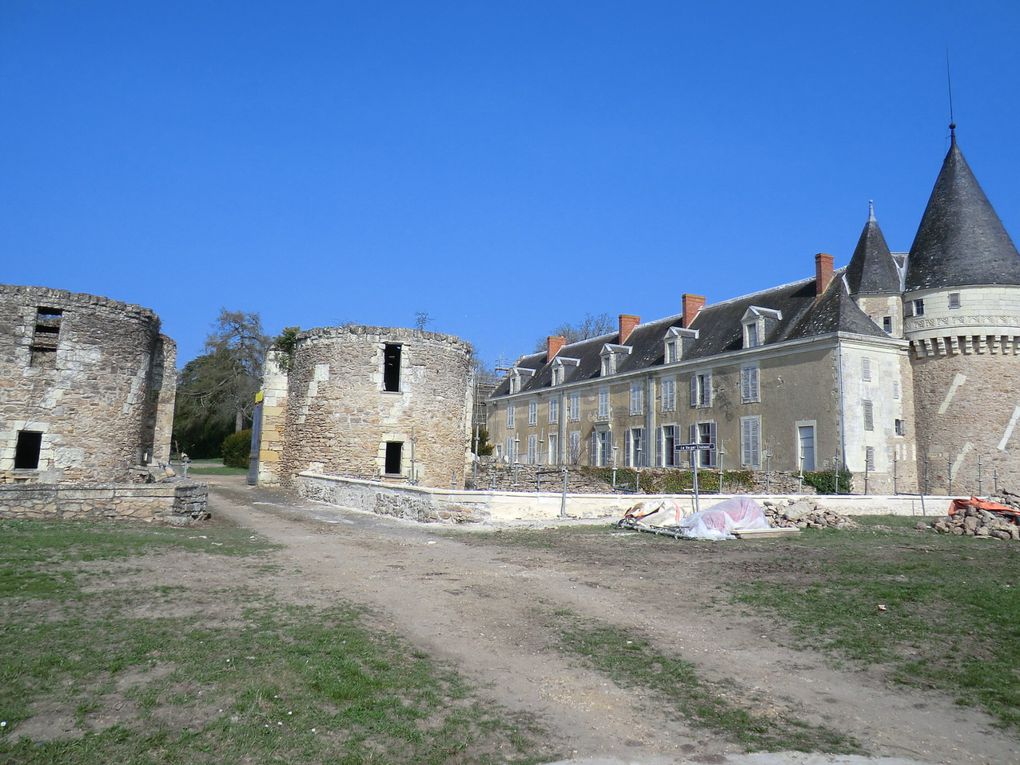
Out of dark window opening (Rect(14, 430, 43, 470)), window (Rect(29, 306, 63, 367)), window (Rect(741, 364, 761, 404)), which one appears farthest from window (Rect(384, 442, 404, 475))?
window (Rect(741, 364, 761, 404))

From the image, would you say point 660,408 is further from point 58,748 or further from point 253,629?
point 58,748

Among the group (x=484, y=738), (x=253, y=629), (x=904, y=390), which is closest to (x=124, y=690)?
(x=253, y=629)

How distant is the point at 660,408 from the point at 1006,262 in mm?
14608

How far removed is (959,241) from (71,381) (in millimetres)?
29661

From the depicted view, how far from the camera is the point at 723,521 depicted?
43.0 ft

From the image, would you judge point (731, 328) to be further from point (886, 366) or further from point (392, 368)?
point (392, 368)

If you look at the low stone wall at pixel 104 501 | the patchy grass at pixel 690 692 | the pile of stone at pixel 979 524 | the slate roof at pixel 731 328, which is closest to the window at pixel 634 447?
the slate roof at pixel 731 328

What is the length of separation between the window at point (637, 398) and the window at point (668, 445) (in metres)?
1.93

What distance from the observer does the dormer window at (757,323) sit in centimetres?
2841

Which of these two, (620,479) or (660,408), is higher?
(660,408)

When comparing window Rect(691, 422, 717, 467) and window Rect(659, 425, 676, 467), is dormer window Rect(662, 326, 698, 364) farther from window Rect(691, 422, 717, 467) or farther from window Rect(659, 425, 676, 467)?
window Rect(691, 422, 717, 467)

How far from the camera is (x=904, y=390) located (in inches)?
1052

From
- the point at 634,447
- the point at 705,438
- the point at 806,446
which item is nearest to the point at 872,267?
the point at 806,446

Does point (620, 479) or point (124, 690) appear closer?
point (124, 690)
